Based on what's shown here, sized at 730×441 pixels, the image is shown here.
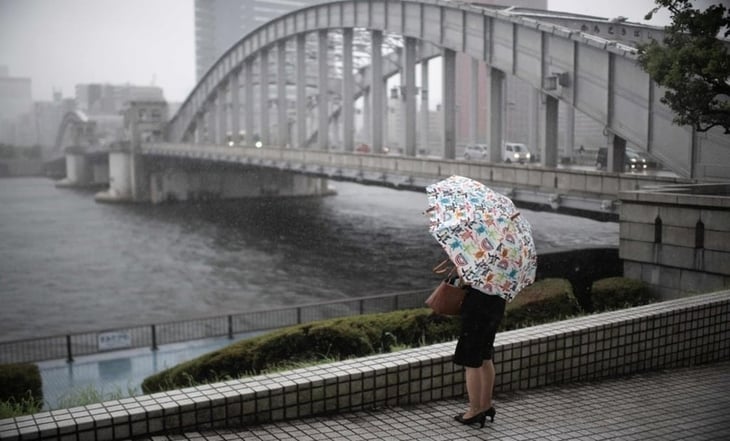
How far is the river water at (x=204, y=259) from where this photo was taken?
32.3 m

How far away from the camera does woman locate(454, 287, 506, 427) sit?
598cm

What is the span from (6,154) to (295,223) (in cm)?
9477

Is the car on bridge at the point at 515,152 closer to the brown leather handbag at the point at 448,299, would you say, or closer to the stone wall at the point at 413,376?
the stone wall at the point at 413,376

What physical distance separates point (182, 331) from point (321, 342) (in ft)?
49.3

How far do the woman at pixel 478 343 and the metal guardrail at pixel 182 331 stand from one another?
15723mm

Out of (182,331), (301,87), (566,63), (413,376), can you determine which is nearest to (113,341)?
(182,331)

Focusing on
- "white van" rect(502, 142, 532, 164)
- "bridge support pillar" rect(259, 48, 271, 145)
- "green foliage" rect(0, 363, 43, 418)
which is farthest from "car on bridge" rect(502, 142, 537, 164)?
"bridge support pillar" rect(259, 48, 271, 145)

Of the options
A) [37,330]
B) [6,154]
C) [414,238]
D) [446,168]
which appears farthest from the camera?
[6,154]

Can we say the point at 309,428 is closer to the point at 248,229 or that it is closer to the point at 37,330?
the point at 37,330

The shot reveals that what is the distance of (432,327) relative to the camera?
11.2 m

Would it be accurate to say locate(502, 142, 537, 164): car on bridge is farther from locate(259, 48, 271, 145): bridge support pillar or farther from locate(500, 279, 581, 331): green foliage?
locate(259, 48, 271, 145): bridge support pillar

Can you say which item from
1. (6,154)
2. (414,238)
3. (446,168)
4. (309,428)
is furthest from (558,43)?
(6,154)

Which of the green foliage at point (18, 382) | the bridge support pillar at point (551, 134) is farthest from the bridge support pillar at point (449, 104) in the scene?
the green foliage at point (18, 382)

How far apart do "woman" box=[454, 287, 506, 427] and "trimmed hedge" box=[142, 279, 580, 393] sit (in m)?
3.75
